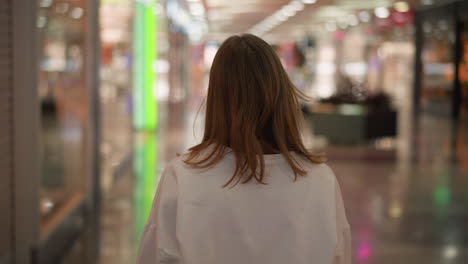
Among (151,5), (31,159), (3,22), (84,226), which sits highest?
(151,5)

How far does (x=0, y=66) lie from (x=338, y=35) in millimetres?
30398

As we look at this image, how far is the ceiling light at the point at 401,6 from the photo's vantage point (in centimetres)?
2167

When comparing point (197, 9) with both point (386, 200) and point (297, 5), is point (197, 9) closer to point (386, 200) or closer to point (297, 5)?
point (297, 5)

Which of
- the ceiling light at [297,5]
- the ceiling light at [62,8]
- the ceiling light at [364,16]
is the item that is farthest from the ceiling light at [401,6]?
the ceiling light at [62,8]

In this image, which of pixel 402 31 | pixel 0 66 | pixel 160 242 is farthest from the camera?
pixel 402 31

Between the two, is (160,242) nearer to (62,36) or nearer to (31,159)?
(31,159)

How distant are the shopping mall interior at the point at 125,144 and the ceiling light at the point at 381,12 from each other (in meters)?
2.53

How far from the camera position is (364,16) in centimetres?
2559

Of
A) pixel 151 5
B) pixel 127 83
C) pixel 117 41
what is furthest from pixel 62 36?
pixel 151 5

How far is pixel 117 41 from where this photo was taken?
9328mm

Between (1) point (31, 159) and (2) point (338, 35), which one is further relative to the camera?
(2) point (338, 35)

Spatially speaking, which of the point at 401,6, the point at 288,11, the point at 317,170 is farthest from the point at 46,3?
Result: the point at 401,6

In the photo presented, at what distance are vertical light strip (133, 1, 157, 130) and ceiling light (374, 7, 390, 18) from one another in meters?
9.62

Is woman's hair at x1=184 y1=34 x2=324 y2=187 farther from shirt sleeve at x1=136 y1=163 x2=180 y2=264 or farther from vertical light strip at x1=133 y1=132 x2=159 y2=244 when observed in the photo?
vertical light strip at x1=133 y1=132 x2=159 y2=244
